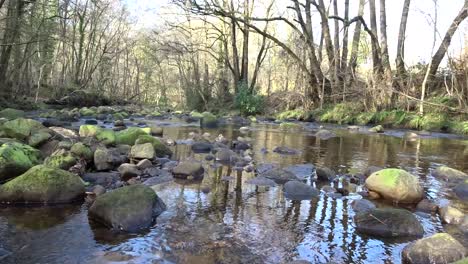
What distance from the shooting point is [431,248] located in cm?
351

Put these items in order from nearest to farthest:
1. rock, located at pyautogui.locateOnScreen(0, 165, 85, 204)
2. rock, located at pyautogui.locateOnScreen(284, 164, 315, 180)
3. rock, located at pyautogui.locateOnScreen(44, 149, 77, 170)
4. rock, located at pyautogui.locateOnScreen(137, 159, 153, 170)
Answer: rock, located at pyautogui.locateOnScreen(0, 165, 85, 204) < rock, located at pyautogui.locateOnScreen(44, 149, 77, 170) < rock, located at pyautogui.locateOnScreen(284, 164, 315, 180) < rock, located at pyautogui.locateOnScreen(137, 159, 153, 170)

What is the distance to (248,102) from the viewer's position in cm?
2412

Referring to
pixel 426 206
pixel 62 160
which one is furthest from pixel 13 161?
pixel 426 206

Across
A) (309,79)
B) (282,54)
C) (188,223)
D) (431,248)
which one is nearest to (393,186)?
(431,248)

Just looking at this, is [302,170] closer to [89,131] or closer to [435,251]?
[435,251]

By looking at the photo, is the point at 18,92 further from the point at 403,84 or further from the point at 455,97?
the point at 455,97

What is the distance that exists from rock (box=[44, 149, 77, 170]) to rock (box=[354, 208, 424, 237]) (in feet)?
13.9

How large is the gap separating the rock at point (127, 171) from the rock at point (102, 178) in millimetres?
84

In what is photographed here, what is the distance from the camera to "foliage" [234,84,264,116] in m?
24.1

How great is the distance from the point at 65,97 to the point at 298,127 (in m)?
15.9

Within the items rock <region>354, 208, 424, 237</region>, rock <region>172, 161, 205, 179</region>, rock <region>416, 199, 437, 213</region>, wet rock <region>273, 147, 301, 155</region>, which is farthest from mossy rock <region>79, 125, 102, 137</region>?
rock <region>416, 199, 437, 213</region>

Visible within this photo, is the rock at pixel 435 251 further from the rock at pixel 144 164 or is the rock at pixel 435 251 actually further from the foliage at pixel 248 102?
the foliage at pixel 248 102

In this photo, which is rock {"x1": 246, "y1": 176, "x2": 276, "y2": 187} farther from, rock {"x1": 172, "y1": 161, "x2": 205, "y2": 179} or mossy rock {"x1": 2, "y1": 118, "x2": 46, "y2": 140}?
mossy rock {"x1": 2, "y1": 118, "x2": 46, "y2": 140}

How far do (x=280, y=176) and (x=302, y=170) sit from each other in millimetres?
882
